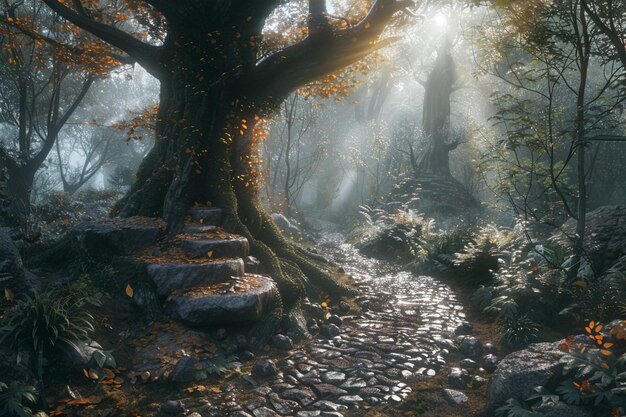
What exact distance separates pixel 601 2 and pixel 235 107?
20.7 feet

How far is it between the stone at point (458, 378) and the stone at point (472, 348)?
0.68 m

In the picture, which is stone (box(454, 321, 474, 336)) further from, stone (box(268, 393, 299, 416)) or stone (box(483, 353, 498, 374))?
stone (box(268, 393, 299, 416))

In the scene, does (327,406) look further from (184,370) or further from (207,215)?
(207,215)

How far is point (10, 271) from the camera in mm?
4758

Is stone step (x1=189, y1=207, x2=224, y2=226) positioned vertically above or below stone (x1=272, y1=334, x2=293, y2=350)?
above

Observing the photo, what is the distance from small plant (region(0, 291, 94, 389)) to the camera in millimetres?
4035

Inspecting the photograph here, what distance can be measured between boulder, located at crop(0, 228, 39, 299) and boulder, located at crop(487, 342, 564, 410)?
531 centimetres

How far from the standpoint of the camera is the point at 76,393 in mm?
4031

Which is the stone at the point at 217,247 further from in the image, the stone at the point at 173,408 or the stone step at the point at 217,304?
the stone at the point at 173,408

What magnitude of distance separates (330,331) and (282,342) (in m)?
0.87

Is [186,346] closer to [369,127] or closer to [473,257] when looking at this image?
[473,257]

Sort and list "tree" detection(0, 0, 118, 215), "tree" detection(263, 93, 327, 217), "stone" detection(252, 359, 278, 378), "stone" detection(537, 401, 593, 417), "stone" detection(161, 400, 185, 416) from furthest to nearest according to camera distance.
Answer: "tree" detection(263, 93, 327, 217) < "tree" detection(0, 0, 118, 215) < "stone" detection(252, 359, 278, 378) < "stone" detection(161, 400, 185, 416) < "stone" detection(537, 401, 593, 417)

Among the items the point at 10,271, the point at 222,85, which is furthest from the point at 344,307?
the point at 222,85

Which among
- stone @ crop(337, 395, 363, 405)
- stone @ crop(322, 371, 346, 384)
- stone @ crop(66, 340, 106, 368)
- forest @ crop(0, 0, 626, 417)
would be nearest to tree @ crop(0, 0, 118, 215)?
forest @ crop(0, 0, 626, 417)
